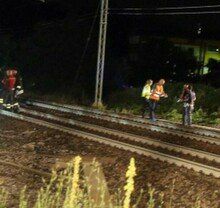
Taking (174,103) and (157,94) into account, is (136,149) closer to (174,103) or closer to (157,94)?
(157,94)

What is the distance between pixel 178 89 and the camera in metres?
32.8

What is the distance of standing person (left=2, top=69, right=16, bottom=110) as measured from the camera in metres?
22.4

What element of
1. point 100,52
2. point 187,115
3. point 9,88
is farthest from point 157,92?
point 100,52

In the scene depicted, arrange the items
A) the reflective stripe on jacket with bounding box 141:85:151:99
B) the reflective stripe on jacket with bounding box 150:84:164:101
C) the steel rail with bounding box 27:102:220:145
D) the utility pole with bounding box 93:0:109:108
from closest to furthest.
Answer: the steel rail with bounding box 27:102:220:145
the reflective stripe on jacket with bounding box 150:84:164:101
the reflective stripe on jacket with bounding box 141:85:151:99
the utility pole with bounding box 93:0:109:108

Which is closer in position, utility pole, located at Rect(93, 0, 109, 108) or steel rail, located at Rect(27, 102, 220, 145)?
steel rail, located at Rect(27, 102, 220, 145)

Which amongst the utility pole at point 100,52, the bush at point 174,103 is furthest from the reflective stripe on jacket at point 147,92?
the utility pole at point 100,52

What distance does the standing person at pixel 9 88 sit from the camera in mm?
22438

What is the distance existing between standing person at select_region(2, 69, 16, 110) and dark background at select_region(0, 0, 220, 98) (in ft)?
55.7

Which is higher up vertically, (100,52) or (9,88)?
(100,52)

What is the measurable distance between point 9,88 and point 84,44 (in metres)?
24.9

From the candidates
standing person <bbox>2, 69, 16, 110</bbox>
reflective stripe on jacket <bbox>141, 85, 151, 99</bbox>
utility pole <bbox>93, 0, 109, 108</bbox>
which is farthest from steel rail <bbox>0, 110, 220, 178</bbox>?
utility pole <bbox>93, 0, 109, 108</bbox>

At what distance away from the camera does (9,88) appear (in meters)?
22.5

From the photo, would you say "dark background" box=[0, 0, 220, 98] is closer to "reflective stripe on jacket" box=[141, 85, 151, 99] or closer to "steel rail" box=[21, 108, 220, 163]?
"reflective stripe on jacket" box=[141, 85, 151, 99]

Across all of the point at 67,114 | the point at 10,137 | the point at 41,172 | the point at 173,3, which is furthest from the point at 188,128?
the point at 173,3
